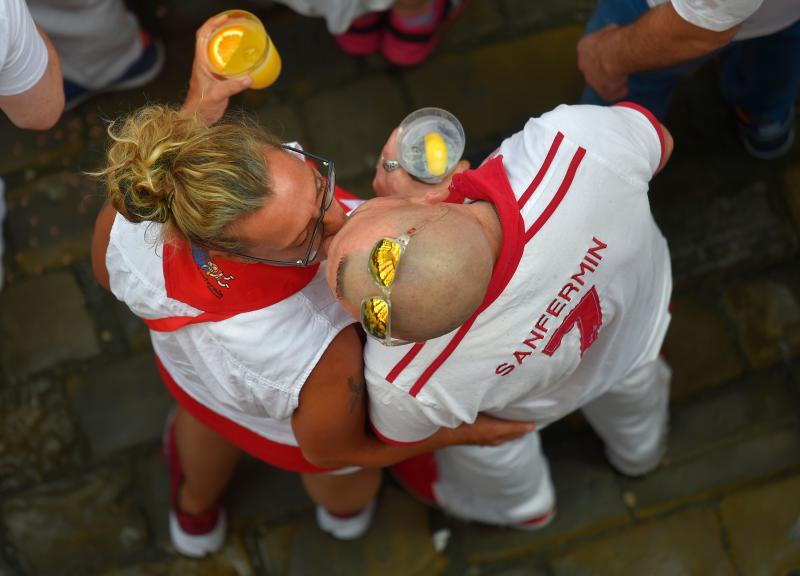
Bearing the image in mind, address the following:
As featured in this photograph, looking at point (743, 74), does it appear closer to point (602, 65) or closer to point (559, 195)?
point (602, 65)

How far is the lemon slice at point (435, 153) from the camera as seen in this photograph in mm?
2324

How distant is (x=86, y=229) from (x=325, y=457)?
1.96 meters

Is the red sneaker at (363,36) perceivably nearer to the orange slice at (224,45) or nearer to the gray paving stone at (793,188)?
the orange slice at (224,45)

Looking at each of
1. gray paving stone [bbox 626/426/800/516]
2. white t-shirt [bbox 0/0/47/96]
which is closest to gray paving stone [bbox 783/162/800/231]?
gray paving stone [bbox 626/426/800/516]

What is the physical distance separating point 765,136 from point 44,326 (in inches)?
123

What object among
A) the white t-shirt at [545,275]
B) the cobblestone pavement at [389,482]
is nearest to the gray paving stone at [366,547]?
the cobblestone pavement at [389,482]

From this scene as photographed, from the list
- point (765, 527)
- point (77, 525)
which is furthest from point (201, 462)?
point (765, 527)

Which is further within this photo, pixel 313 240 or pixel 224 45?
pixel 224 45

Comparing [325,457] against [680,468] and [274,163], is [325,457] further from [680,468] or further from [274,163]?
[680,468]

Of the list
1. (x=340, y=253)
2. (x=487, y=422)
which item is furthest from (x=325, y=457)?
(x=340, y=253)

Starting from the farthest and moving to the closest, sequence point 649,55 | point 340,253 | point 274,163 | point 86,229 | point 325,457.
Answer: point 86,229
point 649,55
point 325,457
point 274,163
point 340,253

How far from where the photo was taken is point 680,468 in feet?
11.3

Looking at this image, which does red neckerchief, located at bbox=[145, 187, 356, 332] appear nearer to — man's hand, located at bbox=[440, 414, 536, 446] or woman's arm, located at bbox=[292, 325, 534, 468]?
woman's arm, located at bbox=[292, 325, 534, 468]

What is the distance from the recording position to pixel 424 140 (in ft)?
7.91
